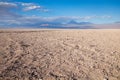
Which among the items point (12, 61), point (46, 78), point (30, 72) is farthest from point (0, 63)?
point (46, 78)

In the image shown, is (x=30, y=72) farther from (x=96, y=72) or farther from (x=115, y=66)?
(x=115, y=66)

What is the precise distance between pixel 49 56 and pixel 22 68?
245 centimetres

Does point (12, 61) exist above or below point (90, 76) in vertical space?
above

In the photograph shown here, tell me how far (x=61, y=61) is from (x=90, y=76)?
7.56ft

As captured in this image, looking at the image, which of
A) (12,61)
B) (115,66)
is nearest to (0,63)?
(12,61)

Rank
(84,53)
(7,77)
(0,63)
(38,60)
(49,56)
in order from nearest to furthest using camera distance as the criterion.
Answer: (7,77) < (0,63) < (38,60) < (49,56) < (84,53)

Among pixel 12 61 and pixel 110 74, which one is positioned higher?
pixel 12 61

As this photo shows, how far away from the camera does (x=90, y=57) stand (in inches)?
428

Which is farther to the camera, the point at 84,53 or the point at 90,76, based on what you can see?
the point at 84,53

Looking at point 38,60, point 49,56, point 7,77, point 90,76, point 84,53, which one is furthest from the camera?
point 84,53

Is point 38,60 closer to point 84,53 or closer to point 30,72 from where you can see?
point 30,72

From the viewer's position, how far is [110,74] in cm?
857

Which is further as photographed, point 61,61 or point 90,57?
point 90,57

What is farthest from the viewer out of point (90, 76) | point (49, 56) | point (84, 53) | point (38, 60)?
point (84, 53)
